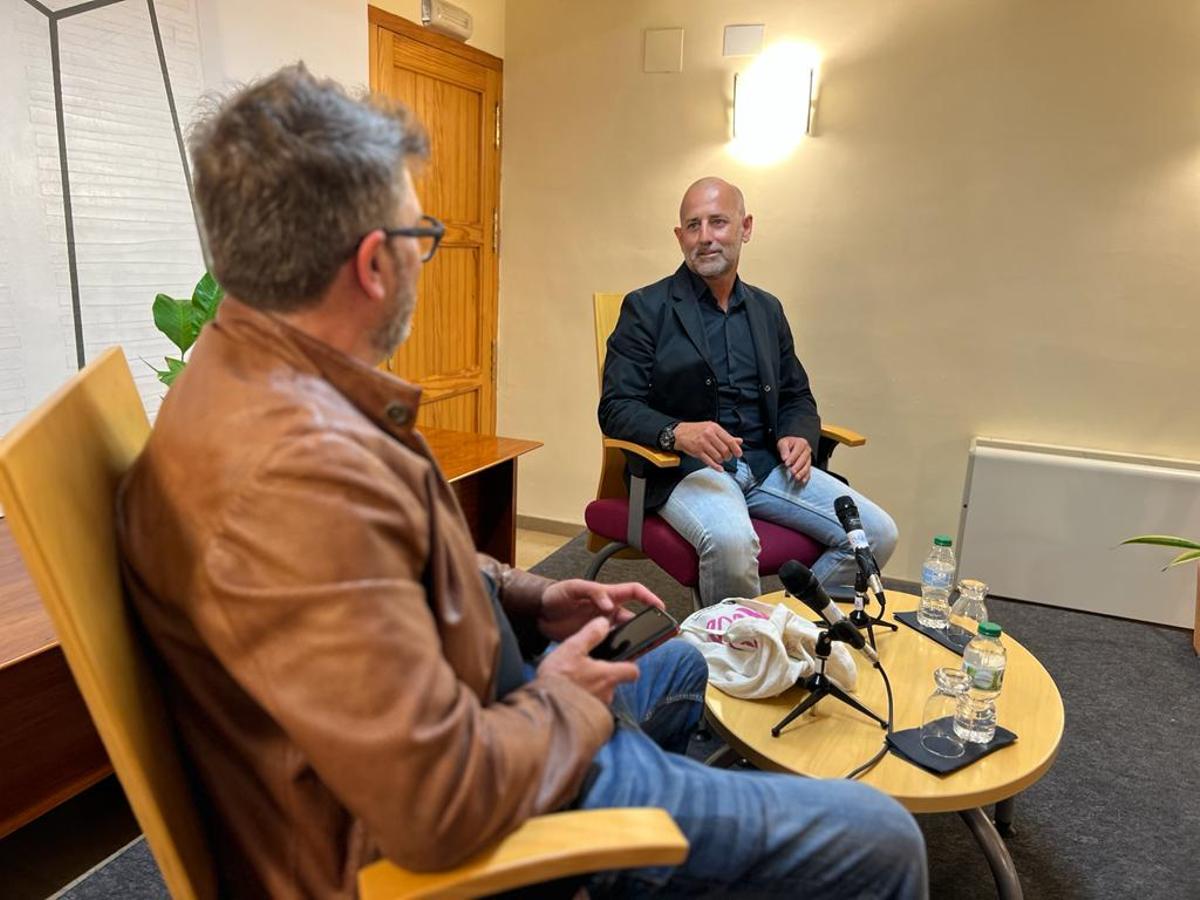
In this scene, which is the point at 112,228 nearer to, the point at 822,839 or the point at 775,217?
the point at 822,839

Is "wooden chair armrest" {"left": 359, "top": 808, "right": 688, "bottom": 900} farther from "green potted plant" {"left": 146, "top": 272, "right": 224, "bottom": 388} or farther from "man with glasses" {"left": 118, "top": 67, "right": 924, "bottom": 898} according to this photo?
"green potted plant" {"left": 146, "top": 272, "right": 224, "bottom": 388}

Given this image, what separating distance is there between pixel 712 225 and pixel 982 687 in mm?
1437

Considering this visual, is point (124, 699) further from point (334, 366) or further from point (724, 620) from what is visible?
point (724, 620)

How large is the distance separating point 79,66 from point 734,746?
6.16ft

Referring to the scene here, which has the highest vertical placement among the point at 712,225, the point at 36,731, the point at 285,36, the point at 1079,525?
the point at 285,36

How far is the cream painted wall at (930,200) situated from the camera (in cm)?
260

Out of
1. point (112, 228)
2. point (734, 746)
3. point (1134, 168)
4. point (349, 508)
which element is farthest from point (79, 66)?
point (1134, 168)

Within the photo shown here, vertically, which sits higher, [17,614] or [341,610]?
[341,610]

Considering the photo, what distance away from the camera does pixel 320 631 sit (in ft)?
2.29

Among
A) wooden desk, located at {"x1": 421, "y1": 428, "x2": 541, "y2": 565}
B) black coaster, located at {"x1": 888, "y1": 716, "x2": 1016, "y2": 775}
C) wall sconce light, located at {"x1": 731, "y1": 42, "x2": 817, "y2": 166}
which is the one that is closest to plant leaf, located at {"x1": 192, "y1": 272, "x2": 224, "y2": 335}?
wooden desk, located at {"x1": 421, "y1": 428, "x2": 541, "y2": 565}

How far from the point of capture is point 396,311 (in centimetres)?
89

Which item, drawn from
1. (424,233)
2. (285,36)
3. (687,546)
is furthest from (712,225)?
(424,233)

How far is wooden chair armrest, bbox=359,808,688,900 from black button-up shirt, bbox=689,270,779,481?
1669 mm

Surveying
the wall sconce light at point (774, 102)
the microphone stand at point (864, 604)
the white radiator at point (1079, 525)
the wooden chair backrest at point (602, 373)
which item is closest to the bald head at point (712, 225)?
the wooden chair backrest at point (602, 373)
